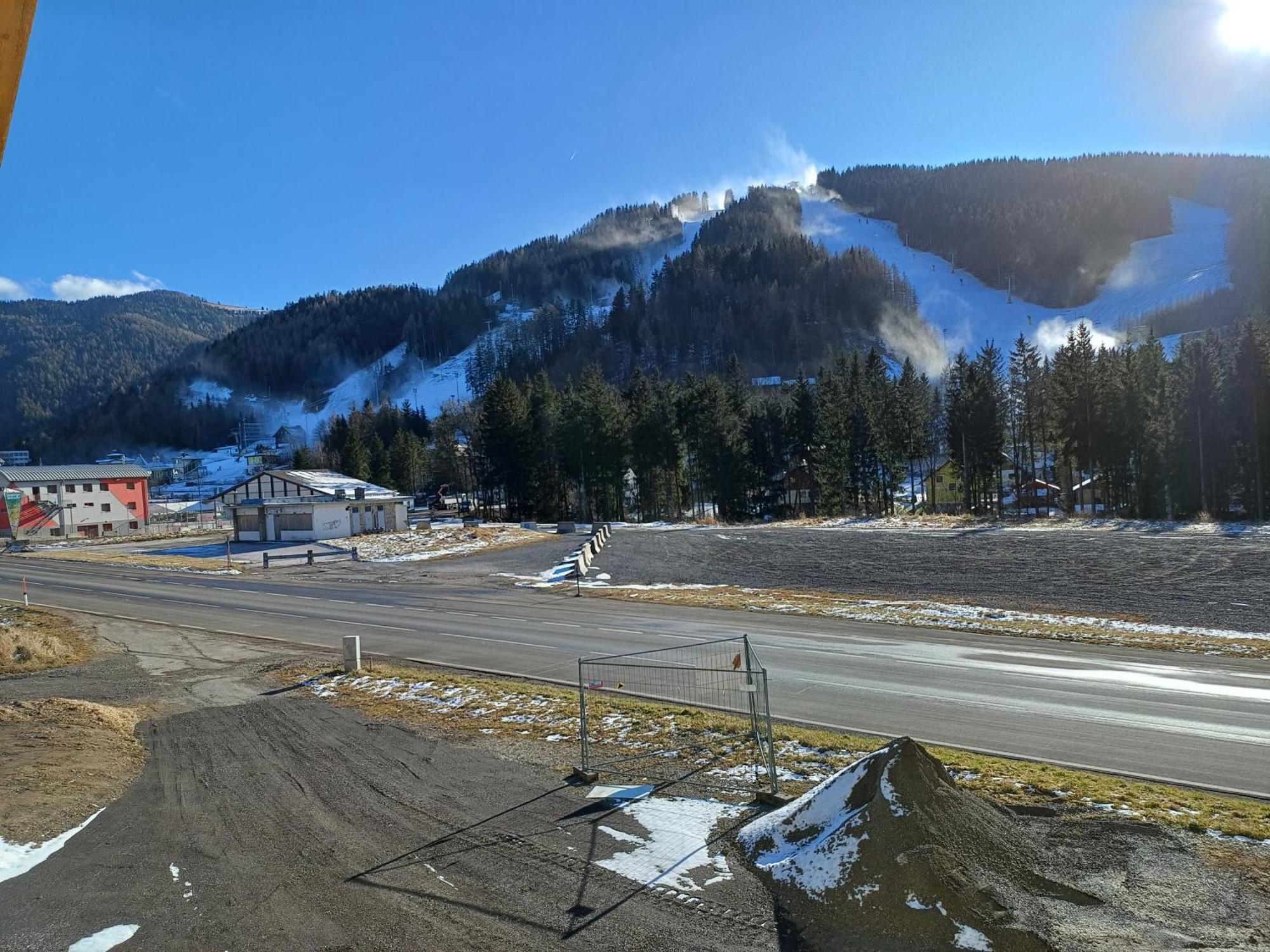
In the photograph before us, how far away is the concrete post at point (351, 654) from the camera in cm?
1744

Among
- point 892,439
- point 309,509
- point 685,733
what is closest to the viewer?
point 685,733

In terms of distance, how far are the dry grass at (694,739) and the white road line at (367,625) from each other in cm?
615

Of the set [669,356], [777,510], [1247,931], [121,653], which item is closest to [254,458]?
[669,356]

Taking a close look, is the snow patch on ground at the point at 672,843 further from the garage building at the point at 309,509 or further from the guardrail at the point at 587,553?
the garage building at the point at 309,509

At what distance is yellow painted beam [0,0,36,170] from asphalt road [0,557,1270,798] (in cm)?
1269

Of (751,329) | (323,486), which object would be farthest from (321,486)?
(751,329)

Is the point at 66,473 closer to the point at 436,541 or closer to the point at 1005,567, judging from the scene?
the point at 436,541

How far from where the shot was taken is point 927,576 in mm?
33250

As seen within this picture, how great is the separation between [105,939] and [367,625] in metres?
19.4

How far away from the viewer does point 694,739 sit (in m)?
11.5

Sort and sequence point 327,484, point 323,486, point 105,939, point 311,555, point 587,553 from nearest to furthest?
1. point 105,939
2. point 587,553
3. point 311,555
4. point 323,486
5. point 327,484

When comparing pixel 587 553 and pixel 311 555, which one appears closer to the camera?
pixel 587 553

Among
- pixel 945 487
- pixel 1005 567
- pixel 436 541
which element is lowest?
pixel 1005 567

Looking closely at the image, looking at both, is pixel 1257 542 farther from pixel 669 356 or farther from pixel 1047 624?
pixel 669 356
